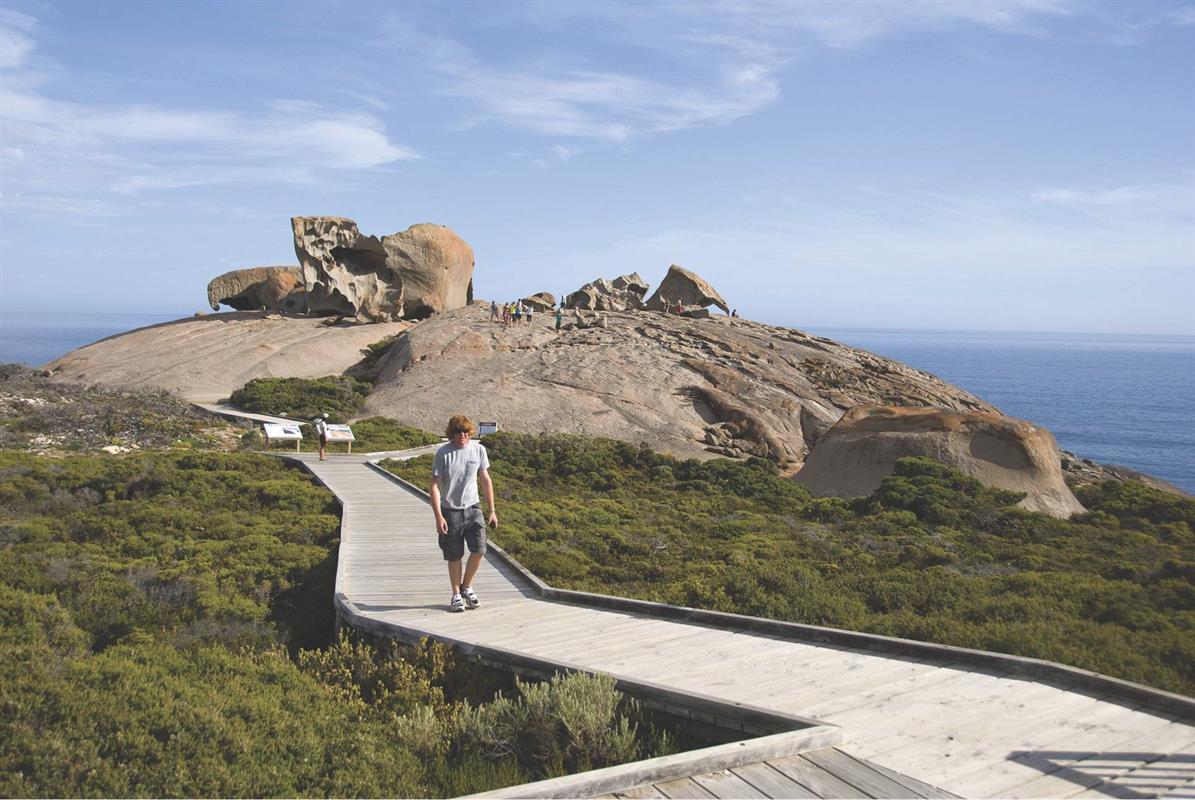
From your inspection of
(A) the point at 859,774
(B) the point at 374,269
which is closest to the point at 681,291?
(B) the point at 374,269

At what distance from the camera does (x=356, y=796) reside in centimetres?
562

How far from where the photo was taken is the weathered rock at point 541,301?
1859 inches

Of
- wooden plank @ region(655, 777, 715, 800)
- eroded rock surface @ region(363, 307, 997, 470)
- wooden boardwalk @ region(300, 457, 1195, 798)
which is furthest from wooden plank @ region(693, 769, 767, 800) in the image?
eroded rock surface @ region(363, 307, 997, 470)

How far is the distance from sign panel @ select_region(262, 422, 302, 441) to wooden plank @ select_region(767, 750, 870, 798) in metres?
20.1

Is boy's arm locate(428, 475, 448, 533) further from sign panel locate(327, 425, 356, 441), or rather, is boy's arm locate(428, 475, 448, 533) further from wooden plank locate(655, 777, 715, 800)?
sign panel locate(327, 425, 356, 441)

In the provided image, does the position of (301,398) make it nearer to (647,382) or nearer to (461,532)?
(647,382)

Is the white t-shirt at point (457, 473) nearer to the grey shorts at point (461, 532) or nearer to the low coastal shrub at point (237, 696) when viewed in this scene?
the grey shorts at point (461, 532)

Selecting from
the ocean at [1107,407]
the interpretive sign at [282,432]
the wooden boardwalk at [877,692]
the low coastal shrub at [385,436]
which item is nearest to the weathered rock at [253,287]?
the low coastal shrub at [385,436]

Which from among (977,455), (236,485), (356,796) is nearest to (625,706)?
(356,796)

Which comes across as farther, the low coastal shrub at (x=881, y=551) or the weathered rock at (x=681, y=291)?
the weathered rock at (x=681, y=291)

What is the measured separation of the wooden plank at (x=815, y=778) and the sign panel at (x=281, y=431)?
20.1 metres

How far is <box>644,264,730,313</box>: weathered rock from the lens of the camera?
50.4m

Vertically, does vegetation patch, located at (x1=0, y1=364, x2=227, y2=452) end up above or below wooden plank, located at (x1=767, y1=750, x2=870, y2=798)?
below

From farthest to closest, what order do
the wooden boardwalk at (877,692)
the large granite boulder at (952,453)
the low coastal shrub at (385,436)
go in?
1. the low coastal shrub at (385,436)
2. the large granite boulder at (952,453)
3. the wooden boardwalk at (877,692)
